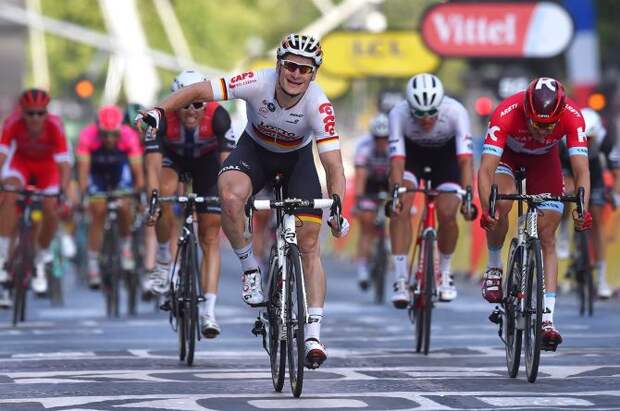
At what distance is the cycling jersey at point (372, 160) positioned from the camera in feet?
78.7

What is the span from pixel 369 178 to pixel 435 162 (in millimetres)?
8115

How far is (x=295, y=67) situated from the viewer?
1191 centimetres

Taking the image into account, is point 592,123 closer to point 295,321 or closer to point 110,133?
point 110,133

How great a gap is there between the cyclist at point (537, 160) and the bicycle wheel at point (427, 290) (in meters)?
1.45

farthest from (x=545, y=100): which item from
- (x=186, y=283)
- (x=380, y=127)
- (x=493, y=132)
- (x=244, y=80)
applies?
(x=380, y=127)

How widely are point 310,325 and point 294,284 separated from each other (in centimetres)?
32

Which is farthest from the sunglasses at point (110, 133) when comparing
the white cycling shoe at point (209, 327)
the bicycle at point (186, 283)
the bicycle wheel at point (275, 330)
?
the bicycle wheel at point (275, 330)

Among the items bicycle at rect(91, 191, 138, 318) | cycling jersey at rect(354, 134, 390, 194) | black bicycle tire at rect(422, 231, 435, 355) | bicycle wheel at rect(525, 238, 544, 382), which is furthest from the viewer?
cycling jersey at rect(354, 134, 390, 194)

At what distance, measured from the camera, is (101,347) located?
1571 cm

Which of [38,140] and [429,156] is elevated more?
[38,140]

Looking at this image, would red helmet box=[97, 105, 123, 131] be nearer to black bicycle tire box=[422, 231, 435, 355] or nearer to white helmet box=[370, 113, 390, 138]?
white helmet box=[370, 113, 390, 138]

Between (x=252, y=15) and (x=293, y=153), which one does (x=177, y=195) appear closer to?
(x=293, y=153)

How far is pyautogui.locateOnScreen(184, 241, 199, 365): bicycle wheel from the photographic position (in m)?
13.9

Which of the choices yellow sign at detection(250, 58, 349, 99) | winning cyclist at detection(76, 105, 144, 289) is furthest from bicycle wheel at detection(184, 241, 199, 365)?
yellow sign at detection(250, 58, 349, 99)
